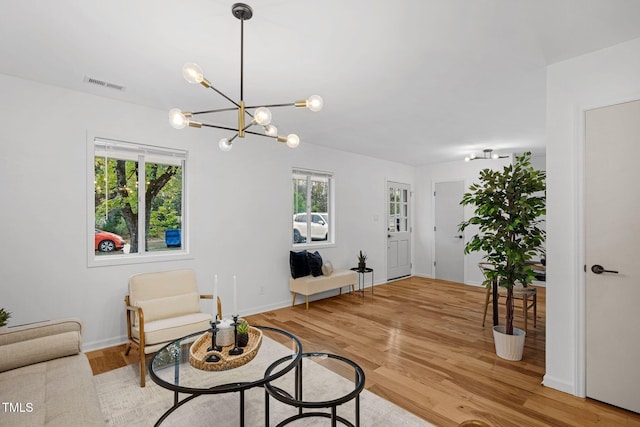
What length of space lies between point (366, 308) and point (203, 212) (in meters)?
2.75

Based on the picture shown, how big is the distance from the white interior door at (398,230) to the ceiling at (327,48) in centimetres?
340

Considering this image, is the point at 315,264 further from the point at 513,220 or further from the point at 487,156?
the point at 487,156

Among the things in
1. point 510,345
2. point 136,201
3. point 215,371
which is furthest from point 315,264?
point 215,371

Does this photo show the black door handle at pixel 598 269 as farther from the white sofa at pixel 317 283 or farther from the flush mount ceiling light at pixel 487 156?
the flush mount ceiling light at pixel 487 156

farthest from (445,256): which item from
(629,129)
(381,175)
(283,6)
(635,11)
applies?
(283,6)

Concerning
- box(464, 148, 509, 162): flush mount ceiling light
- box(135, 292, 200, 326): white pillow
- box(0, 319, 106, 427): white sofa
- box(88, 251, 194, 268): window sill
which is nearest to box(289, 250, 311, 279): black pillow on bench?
box(88, 251, 194, 268): window sill

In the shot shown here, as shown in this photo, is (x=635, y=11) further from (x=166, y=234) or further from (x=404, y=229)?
(x=404, y=229)

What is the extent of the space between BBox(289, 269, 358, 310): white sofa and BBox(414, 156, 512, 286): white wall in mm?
2730

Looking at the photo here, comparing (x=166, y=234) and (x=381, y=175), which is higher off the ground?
(x=381, y=175)

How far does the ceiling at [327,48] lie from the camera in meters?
1.89

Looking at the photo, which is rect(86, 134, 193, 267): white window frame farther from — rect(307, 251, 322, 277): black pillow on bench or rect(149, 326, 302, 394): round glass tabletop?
rect(307, 251, 322, 277): black pillow on bench

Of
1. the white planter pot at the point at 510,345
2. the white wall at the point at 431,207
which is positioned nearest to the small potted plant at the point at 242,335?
the white planter pot at the point at 510,345

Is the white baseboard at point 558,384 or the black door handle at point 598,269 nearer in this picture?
the black door handle at point 598,269

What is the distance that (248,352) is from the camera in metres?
2.00
